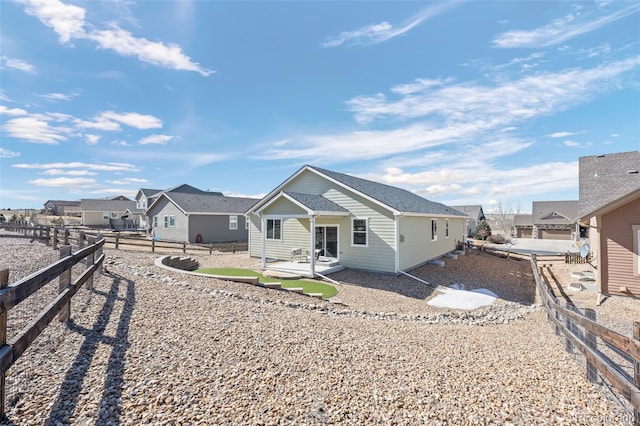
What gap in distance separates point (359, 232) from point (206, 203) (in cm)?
1988

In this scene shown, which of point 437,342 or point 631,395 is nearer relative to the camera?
point 631,395

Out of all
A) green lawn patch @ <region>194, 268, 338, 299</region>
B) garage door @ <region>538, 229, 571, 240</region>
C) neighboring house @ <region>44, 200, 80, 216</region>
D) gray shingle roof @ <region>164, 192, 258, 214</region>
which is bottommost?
green lawn patch @ <region>194, 268, 338, 299</region>

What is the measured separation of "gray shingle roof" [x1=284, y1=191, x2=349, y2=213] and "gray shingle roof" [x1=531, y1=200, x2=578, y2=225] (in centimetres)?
4146

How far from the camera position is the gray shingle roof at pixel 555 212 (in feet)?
141

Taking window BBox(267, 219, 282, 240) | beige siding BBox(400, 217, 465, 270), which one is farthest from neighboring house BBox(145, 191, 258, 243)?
beige siding BBox(400, 217, 465, 270)

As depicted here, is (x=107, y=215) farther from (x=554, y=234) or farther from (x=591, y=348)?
(x=554, y=234)

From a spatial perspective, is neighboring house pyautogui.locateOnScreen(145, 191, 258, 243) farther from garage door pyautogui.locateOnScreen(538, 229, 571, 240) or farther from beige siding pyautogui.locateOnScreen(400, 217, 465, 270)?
garage door pyautogui.locateOnScreen(538, 229, 571, 240)

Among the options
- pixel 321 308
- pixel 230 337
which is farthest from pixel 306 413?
pixel 321 308

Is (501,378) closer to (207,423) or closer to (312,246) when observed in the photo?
(207,423)

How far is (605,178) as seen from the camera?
48.4 feet

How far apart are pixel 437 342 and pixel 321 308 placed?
350cm

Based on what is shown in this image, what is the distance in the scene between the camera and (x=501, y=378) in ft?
15.2

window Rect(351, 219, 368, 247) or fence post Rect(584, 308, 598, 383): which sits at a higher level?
window Rect(351, 219, 368, 247)

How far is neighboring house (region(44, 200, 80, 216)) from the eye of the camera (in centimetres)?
7538
